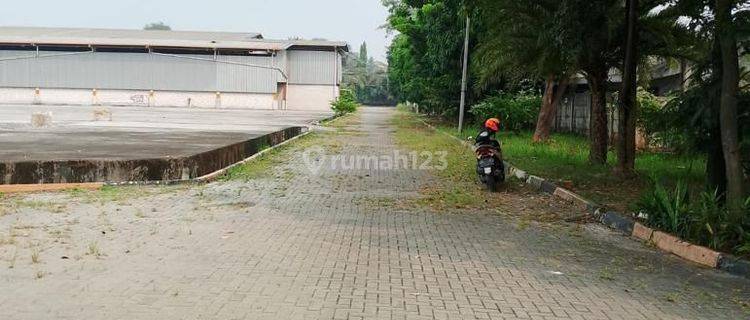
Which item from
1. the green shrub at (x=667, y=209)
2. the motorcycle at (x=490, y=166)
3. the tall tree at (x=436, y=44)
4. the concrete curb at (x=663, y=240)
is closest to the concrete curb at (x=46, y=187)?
the motorcycle at (x=490, y=166)

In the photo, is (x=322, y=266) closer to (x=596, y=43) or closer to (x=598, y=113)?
(x=596, y=43)

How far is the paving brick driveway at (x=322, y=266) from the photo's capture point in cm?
459

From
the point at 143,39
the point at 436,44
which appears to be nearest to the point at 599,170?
the point at 436,44

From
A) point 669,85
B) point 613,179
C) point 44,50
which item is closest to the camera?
point 613,179

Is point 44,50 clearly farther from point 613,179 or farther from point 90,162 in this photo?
point 613,179

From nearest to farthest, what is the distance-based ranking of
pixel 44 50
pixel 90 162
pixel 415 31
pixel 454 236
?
pixel 454 236 → pixel 90 162 → pixel 415 31 → pixel 44 50

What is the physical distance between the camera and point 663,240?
23.5 ft

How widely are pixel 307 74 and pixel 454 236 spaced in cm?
6101

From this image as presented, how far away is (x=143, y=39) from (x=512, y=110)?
48632mm

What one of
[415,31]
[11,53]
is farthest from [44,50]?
[415,31]

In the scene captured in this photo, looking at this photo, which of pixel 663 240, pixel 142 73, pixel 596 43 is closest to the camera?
pixel 663 240

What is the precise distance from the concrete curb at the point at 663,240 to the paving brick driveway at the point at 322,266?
185mm

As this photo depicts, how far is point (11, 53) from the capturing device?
61.6 meters

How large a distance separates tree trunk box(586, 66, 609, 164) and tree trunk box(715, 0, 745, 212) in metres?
6.07
